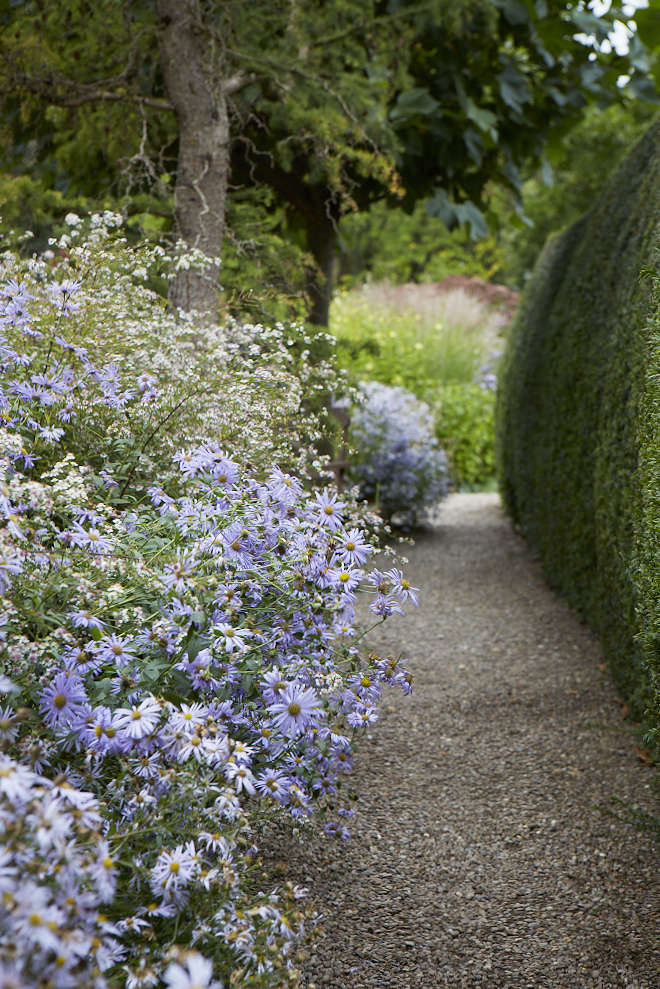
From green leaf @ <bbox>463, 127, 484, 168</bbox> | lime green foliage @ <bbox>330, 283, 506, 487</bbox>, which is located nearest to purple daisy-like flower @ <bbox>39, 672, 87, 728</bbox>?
green leaf @ <bbox>463, 127, 484, 168</bbox>

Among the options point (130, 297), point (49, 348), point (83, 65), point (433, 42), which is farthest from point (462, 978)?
point (433, 42)

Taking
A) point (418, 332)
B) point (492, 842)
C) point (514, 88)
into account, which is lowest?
point (492, 842)

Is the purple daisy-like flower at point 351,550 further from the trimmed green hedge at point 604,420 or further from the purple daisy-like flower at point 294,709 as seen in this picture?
the trimmed green hedge at point 604,420

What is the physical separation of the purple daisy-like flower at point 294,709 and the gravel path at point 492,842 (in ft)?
1.36

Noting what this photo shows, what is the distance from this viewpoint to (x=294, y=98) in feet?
14.4

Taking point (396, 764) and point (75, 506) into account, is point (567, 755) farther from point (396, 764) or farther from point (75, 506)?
point (75, 506)

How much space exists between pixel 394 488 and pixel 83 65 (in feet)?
11.9

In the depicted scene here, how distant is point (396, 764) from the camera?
3051mm

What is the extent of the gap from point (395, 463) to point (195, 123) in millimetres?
3342

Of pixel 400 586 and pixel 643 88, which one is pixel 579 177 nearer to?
pixel 643 88

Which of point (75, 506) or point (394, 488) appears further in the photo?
point (394, 488)

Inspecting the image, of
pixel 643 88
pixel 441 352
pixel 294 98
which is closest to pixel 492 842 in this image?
pixel 294 98

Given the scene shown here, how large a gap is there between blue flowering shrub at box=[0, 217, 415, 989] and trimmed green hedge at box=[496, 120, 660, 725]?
3.21ft

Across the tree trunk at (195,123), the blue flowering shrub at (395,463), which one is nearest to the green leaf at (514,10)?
the tree trunk at (195,123)
